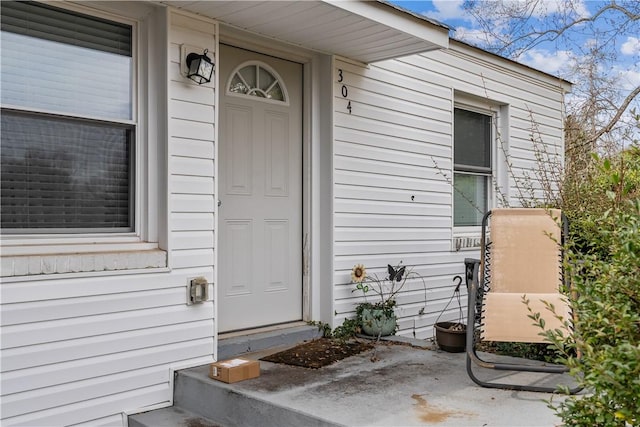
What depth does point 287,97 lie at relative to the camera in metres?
4.62

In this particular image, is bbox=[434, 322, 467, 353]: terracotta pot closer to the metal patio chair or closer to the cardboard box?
the metal patio chair

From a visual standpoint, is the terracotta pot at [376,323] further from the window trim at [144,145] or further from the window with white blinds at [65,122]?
the window with white blinds at [65,122]

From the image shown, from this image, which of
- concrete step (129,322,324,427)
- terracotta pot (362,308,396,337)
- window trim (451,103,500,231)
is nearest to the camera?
concrete step (129,322,324,427)

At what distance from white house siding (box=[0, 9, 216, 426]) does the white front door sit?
0.38 metres

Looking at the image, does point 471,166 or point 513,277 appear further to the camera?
point 471,166

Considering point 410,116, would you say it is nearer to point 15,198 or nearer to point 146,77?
point 146,77

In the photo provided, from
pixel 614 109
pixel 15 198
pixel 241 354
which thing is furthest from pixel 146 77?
pixel 614 109

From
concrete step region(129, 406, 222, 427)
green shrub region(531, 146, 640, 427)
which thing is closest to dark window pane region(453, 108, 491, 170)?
concrete step region(129, 406, 222, 427)

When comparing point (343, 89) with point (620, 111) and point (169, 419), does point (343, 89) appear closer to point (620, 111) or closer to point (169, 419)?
point (169, 419)

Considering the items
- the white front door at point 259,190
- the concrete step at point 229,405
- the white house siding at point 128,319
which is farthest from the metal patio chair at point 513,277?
the white house siding at point 128,319

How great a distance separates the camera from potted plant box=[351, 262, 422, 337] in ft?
15.3

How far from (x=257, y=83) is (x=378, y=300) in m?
2.15

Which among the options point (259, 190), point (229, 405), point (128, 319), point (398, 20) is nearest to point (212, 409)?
point (229, 405)

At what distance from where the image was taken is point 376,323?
464 cm
